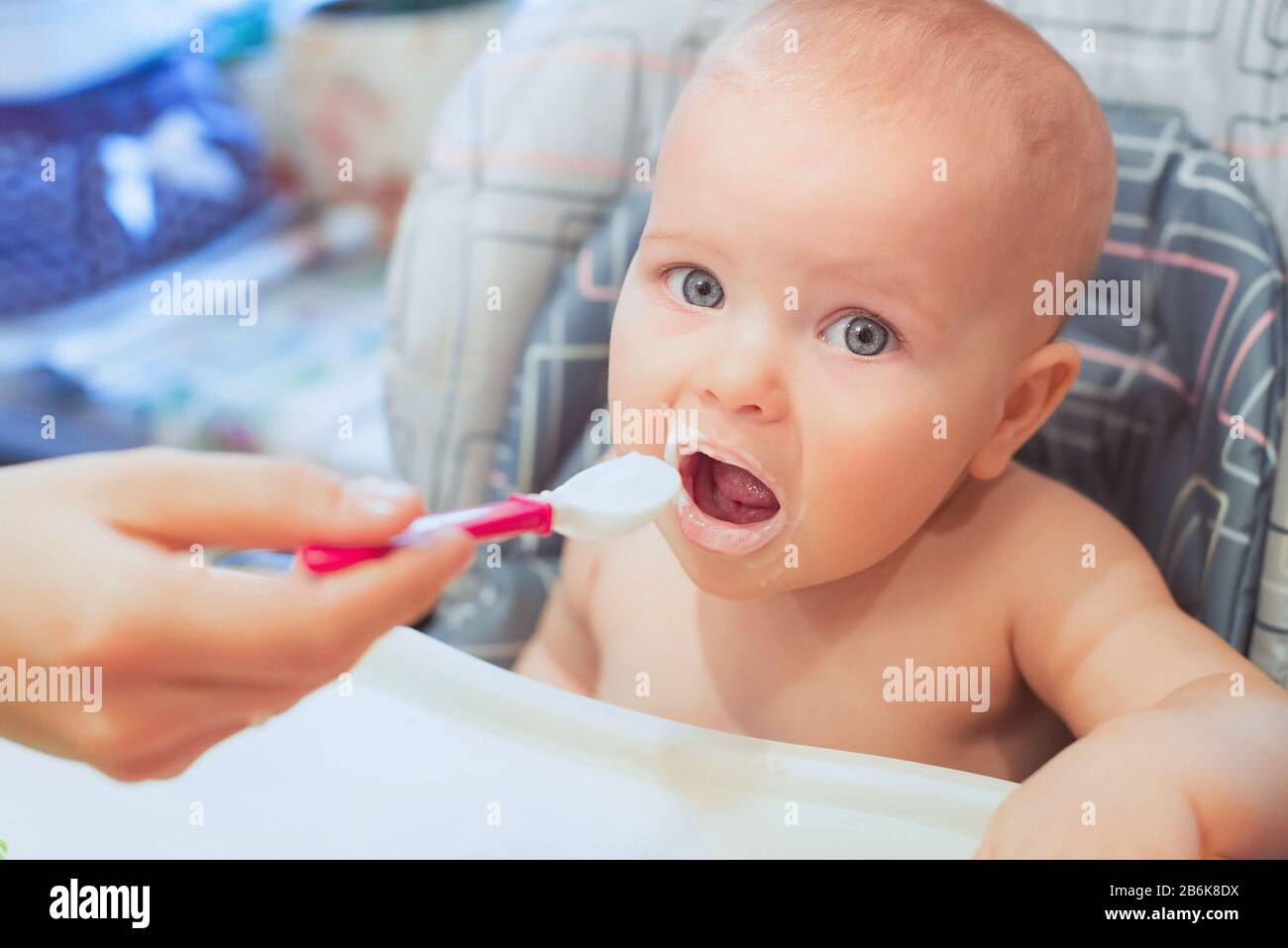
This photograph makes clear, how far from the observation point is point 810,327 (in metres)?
0.72

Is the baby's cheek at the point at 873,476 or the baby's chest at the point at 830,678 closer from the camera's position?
the baby's cheek at the point at 873,476

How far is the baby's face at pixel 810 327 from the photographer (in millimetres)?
698

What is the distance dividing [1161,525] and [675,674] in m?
0.35

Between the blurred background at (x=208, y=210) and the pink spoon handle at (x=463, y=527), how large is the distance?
3.74ft

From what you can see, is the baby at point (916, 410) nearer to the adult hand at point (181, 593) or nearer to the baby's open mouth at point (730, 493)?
the baby's open mouth at point (730, 493)

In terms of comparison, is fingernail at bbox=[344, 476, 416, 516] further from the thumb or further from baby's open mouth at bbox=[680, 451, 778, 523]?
baby's open mouth at bbox=[680, 451, 778, 523]

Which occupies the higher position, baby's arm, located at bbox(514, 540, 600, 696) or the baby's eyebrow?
the baby's eyebrow

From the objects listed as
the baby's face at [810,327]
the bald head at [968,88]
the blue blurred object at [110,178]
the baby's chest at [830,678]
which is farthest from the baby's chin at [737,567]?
the blue blurred object at [110,178]

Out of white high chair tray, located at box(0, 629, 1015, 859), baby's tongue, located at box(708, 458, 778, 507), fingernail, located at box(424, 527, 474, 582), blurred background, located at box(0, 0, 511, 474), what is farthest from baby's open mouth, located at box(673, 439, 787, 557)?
blurred background, located at box(0, 0, 511, 474)

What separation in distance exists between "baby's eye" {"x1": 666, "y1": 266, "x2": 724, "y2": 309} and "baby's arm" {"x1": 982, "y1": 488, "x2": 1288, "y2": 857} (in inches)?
10.4

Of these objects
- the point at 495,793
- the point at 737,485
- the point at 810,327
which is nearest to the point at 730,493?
the point at 737,485

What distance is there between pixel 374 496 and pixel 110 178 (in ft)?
4.87

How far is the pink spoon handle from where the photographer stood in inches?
20.4
